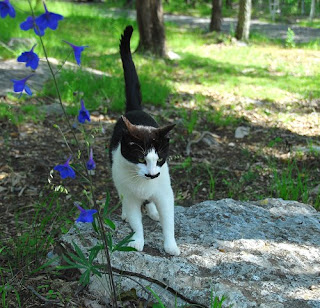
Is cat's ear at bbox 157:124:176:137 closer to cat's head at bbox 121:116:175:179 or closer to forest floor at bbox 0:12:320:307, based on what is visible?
cat's head at bbox 121:116:175:179

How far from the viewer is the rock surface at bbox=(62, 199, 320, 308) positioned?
7.27ft

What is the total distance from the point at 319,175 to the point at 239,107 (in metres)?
2.16

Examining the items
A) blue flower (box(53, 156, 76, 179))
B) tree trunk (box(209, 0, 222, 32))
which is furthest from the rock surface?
tree trunk (box(209, 0, 222, 32))

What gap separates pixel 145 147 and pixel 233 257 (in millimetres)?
825

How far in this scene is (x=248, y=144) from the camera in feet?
16.4

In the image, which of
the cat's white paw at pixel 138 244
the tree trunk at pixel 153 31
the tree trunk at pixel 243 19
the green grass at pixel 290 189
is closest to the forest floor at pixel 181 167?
the green grass at pixel 290 189

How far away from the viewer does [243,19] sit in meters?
10.5

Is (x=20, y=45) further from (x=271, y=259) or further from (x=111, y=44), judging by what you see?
(x=271, y=259)

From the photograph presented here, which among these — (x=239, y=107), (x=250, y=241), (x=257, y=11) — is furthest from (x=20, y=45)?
(x=257, y=11)

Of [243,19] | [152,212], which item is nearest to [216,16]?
[243,19]

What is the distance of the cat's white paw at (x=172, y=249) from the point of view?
2502 mm

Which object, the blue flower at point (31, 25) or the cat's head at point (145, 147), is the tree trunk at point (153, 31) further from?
the blue flower at point (31, 25)

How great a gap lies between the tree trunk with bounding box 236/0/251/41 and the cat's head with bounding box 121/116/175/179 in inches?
350

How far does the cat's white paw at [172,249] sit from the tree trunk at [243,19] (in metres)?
9.03
